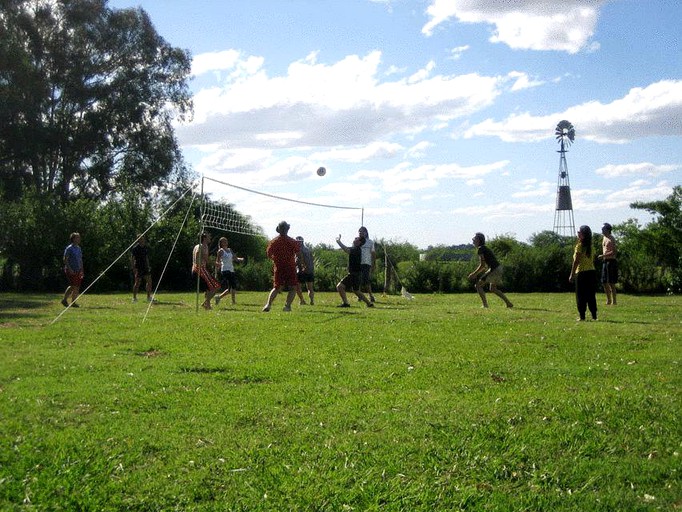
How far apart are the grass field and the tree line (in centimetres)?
1825

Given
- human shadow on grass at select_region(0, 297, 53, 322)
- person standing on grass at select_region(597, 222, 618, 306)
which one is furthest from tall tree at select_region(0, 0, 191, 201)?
person standing on grass at select_region(597, 222, 618, 306)

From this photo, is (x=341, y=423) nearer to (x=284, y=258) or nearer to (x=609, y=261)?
(x=284, y=258)

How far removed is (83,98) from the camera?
42.2 m

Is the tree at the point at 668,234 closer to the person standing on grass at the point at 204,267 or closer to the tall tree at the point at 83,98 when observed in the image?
the person standing on grass at the point at 204,267

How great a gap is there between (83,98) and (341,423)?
39113 mm

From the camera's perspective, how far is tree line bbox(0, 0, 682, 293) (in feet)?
100

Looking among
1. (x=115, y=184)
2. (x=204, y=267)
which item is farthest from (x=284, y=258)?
(x=115, y=184)

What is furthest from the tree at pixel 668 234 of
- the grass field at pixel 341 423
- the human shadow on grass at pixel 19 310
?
the human shadow on grass at pixel 19 310

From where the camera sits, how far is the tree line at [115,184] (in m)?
30.5

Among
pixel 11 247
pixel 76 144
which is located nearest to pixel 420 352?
pixel 11 247

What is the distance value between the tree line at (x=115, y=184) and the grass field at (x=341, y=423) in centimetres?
1825

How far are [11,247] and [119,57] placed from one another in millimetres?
15033

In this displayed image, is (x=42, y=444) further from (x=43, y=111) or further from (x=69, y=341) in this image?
(x=43, y=111)

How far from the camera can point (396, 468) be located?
18.7ft
